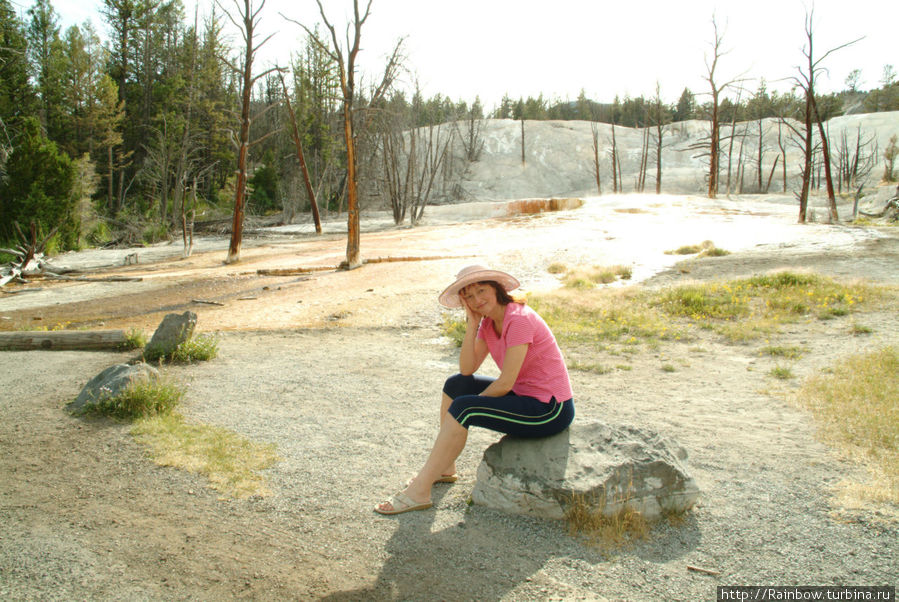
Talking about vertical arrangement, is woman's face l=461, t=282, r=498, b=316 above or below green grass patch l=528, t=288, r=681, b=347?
above

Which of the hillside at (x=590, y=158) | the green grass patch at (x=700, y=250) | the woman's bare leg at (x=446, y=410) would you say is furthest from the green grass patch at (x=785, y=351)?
the hillside at (x=590, y=158)

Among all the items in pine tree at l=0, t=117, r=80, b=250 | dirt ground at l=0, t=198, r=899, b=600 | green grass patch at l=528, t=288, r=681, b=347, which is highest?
pine tree at l=0, t=117, r=80, b=250

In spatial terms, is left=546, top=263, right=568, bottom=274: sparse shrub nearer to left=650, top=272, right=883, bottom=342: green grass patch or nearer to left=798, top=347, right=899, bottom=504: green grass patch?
left=650, top=272, right=883, bottom=342: green grass patch

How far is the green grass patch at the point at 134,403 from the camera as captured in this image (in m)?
5.39

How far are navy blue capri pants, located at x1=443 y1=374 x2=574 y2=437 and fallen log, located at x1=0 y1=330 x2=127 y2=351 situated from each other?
20.5 feet

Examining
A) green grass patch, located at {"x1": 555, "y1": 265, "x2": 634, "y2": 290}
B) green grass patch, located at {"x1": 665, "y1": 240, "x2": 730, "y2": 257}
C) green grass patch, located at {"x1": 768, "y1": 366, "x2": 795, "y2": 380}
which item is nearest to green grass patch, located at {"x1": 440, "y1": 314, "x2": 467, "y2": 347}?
green grass patch, located at {"x1": 555, "y1": 265, "x2": 634, "y2": 290}

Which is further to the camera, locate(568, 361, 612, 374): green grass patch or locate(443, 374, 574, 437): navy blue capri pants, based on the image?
locate(568, 361, 612, 374): green grass patch

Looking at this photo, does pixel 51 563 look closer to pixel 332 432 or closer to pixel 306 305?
pixel 332 432

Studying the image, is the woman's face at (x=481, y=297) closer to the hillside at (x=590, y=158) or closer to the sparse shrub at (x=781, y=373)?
the sparse shrub at (x=781, y=373)

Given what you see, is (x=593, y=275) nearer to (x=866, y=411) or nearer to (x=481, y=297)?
(x=866, y=411)

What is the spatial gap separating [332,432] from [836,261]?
12.7 m

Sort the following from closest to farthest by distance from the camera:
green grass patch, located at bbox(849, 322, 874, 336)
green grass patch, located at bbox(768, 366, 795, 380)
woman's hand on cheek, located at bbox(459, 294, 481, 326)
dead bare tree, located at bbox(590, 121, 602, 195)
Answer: woman's hand on cheek, located at bbox(459, 294, 481, 326)
green grass patch, located at bbox(768, 366, 795, 380)
green grass patch, located at bbox(849, 322, 874, 336)
dead bare tree, located at bbox(590, 121, 602, 195)

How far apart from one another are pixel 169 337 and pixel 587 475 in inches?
230

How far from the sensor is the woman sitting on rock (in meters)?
3.62
